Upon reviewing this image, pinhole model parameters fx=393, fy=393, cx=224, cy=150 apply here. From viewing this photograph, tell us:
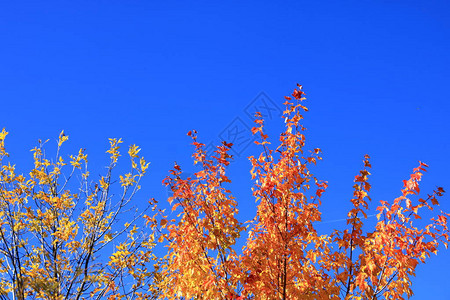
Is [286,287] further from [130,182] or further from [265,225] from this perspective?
[130,182]

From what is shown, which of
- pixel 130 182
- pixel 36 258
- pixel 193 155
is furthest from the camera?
pixel 130 182

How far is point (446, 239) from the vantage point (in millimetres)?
5766

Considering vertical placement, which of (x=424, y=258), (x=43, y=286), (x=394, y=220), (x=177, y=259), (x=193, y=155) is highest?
(x=193, y=155)

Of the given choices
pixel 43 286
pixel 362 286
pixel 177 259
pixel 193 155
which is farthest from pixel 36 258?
pixel 362 286

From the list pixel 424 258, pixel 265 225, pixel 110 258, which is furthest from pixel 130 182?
pixel 424 258

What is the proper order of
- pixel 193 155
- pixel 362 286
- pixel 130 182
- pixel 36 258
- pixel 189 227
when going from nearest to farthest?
pixel 362 286
pixel 189 227
pixel 193 155
pixel 36 258
pixel 130 182

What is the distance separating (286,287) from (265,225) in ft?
3.15

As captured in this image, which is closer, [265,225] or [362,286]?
[362,286]

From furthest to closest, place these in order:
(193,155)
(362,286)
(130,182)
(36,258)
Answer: (130,182) → (36,258) → (193,155) → (362,286)

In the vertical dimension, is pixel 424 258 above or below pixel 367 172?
below

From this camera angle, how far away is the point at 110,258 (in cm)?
695

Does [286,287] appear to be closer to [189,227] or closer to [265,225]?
[265,225]

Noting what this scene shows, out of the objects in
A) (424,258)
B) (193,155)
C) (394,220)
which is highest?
(193,155)

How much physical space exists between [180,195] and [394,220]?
3206 mm
